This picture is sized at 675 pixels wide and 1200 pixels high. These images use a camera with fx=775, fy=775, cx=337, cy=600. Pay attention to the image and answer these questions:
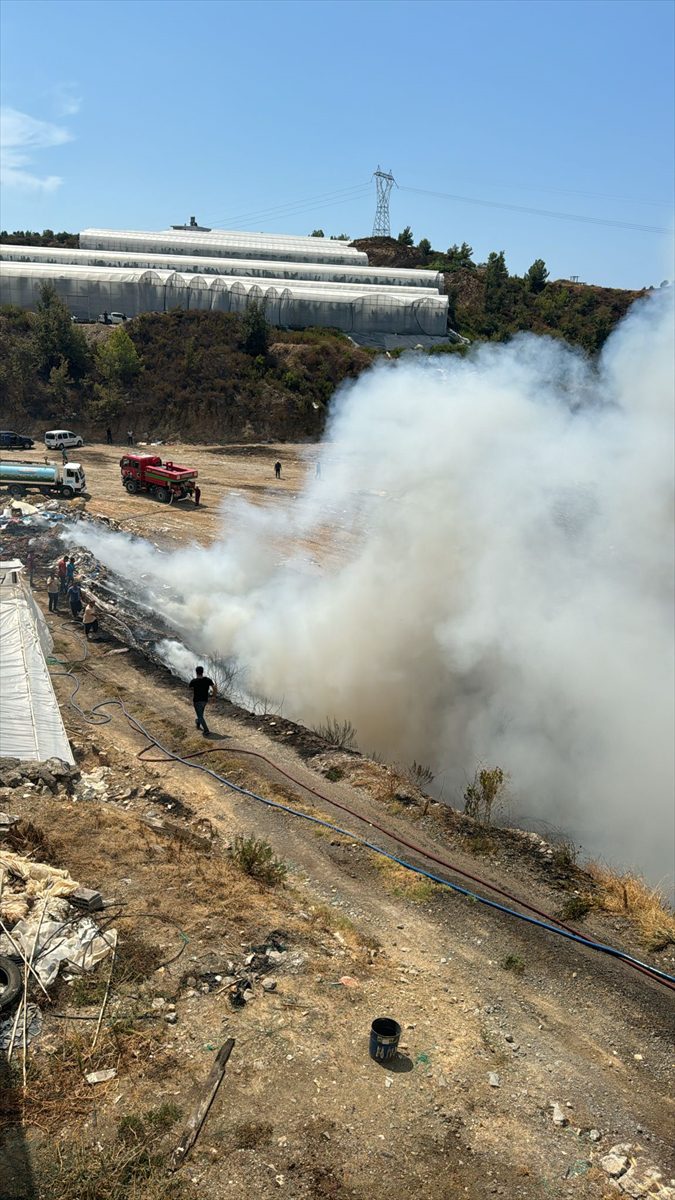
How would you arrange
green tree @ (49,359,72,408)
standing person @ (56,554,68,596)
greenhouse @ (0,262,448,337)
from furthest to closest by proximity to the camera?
greenhouse @ (0,262,448,337)
green tree @ (49,359,72,408)
standing person @ (56,554,68,596)

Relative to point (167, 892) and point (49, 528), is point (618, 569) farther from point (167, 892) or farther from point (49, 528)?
A: point (49, 528)

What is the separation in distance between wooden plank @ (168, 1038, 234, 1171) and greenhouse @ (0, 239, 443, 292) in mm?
73059

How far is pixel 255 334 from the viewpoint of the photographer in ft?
184

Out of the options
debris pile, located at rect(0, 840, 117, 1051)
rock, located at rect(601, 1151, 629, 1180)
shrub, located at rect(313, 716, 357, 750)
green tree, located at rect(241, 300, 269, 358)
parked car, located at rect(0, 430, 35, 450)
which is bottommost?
shrub, located at rect(313, 716, 357, 750)

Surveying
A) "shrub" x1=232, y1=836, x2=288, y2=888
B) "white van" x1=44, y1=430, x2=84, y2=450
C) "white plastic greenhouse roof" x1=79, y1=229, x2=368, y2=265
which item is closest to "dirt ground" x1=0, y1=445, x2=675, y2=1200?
"shrub" x1=232, y1=836, x2=288, y2=888

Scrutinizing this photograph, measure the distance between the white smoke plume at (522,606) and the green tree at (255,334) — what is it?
38.6 meters

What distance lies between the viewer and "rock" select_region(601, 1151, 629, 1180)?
20.1 ft

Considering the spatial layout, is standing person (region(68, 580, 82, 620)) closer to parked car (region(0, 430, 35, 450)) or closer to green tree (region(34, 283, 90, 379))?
parked car (region(0, 430, 35, 450))

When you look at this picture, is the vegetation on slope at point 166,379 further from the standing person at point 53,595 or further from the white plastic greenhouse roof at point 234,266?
the standing person at point 53,595

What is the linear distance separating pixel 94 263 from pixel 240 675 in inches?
2646

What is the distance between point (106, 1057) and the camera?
675cm

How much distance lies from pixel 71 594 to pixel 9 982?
49.1 ft

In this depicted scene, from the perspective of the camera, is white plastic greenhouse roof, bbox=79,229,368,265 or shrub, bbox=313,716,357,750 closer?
shrub, bbox=313,716,357,750

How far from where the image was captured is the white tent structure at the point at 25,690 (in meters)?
Answer: 13.2
